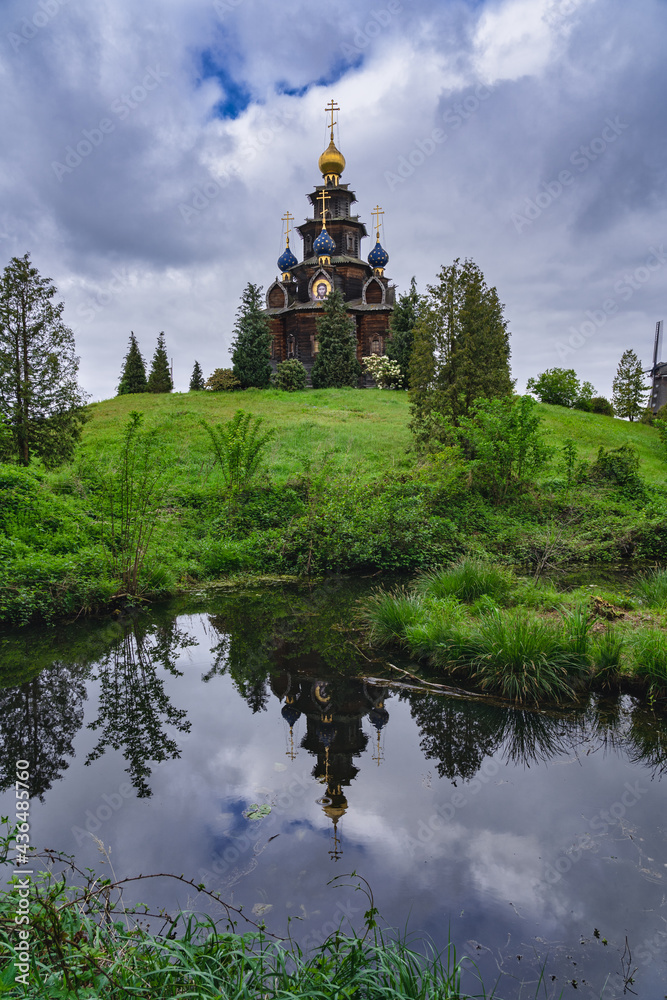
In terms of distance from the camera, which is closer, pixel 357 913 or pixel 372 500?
pixel 357 913

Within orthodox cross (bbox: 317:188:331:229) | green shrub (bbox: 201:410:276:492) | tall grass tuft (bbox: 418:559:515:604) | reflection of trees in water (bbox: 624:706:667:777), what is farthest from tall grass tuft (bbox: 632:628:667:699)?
orthodox cross (bbox: 317:188:331:229)

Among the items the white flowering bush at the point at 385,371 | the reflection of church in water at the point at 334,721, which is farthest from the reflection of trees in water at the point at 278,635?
the white flowering bush at the point at 385,371

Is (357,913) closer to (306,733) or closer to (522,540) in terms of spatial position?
(306,733)

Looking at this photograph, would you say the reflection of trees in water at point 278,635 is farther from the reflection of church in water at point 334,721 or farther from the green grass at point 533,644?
the green grass at point 533,644

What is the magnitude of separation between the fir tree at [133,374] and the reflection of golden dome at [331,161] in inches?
722

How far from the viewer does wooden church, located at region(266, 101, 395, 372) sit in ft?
125

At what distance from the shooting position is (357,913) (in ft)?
10.7

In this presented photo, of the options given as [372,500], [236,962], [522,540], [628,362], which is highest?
[628,362]

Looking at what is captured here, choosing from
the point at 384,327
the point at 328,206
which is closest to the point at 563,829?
the point at 384,327

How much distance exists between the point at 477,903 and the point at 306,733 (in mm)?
2327

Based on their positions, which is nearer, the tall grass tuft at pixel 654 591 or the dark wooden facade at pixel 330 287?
the tall grass tuft at pixel 654 591

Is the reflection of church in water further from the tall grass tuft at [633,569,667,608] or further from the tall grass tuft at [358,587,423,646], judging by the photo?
the tall grass tuft at [633,569,667,608]

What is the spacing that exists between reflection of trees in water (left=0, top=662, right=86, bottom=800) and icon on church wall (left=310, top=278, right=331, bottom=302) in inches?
1368

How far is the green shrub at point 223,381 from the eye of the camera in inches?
1273
